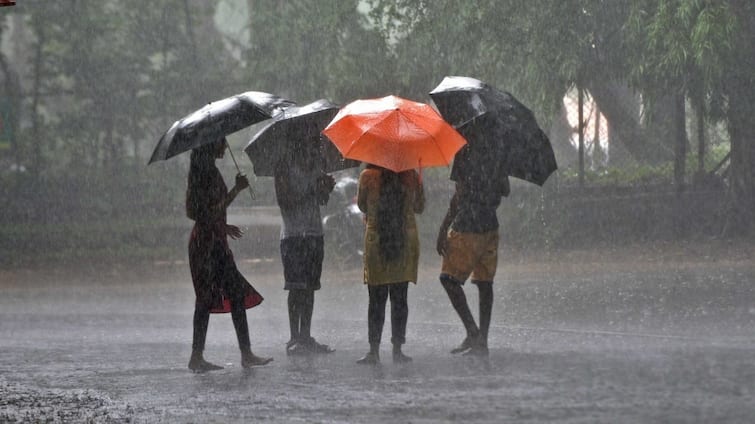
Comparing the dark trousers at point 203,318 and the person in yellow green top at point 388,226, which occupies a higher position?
the person in yellow green top at point 388,226

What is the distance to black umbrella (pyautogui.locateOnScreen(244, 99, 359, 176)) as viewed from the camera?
9734mm

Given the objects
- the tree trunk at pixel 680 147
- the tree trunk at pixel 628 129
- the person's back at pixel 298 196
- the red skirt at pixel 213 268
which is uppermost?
the tree trunk at pixel 628 129

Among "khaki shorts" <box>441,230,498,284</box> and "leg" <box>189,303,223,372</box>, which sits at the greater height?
"khaki shorts" <box>441,230,498,284</box>

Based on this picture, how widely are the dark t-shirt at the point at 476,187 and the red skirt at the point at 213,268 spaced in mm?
1721

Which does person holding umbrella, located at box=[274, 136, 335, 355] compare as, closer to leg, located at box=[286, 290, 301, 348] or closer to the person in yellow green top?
leg, located at box=[286, 290, 301, 348]

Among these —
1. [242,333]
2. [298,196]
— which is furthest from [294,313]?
[298,196]

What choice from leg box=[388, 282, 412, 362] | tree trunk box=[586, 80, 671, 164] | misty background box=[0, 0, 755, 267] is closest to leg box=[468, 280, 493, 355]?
leg box=[388, 282, 412, 362]

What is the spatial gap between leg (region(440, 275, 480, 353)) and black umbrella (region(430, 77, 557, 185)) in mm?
954

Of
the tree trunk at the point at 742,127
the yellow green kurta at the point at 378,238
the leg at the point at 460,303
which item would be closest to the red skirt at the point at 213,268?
the yellow green kurta at the point at 378,238

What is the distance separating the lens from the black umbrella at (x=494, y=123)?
9.39 m

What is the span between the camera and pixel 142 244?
72.4 ft

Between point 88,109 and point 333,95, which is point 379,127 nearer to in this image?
point 333,95

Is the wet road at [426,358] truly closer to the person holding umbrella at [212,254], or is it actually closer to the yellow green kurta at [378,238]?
the person holding umbrella at [212,254]

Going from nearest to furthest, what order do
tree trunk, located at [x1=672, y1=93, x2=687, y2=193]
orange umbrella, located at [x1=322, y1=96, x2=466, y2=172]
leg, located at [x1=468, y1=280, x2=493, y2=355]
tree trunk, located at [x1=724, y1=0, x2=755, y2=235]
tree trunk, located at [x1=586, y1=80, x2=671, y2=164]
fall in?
orange umbrella, located at [x1=322, y1=96, x2=466, y2=172] → leg, located at [x1=468, y1=280, x2=493, y2=355] → tree trunk, located at [x1=724, y1=0, x2=755, y2=235] → tree trunk, located at [x1=672, y1=93, x2=687, y2=193] → tree trunk, located at [x1=586, y1=80, x2=671, y2=164]
